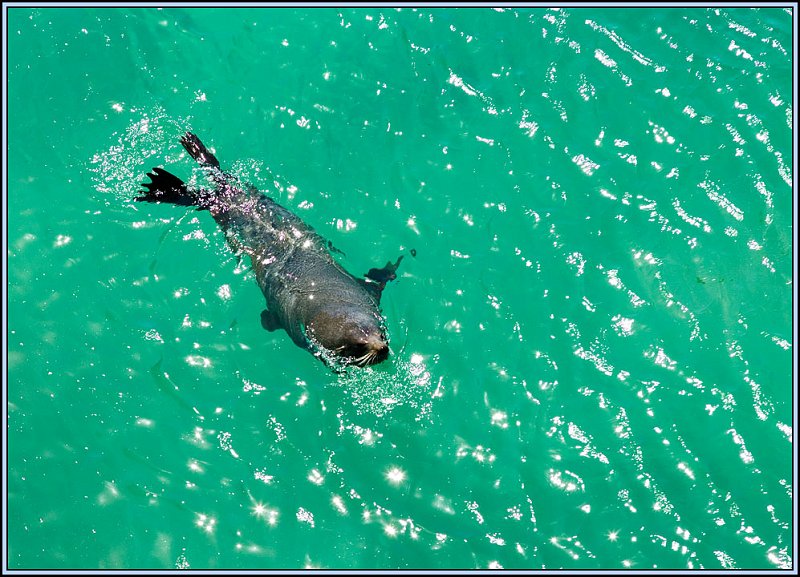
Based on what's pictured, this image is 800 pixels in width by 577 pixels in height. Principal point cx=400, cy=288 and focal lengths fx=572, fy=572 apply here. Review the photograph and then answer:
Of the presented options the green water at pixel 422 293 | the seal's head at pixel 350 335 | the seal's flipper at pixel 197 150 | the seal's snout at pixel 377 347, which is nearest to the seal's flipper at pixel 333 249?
the green water at pixel 422 293

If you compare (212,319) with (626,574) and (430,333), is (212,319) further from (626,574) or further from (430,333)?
(626,574)

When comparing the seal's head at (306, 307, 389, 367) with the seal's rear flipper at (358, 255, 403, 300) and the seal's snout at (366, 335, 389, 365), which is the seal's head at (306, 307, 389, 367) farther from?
the seal's rear flipper at (358, 255, 403, 300)

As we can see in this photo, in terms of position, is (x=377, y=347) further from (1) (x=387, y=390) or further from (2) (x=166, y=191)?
(2) (x=166, y=191)

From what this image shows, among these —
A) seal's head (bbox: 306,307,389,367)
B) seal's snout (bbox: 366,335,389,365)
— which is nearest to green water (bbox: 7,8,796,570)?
seal's head (bbox: 306,307,389,367)

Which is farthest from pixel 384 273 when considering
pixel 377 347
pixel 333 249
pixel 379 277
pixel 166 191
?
pixel 166 191

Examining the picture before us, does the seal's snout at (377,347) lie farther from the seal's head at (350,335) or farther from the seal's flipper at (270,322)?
the seal's flipper at (270,322)

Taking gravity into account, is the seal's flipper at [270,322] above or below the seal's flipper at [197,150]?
below
